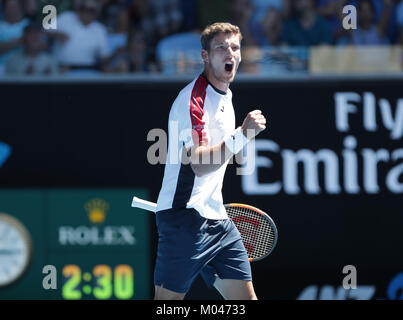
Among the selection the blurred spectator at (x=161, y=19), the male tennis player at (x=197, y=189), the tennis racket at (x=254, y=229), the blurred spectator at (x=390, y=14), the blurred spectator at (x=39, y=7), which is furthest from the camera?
the blurred spectator at (x=390, y=14)

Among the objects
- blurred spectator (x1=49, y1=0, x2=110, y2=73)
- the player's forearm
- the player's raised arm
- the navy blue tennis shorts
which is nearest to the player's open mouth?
the player's raised arm

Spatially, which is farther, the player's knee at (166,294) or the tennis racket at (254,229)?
the tennis racket at (254,229)

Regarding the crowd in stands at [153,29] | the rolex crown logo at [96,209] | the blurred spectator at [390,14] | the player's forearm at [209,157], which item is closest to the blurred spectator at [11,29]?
the crowd in stands at [153,29]

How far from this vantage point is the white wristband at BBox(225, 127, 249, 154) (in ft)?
14.5

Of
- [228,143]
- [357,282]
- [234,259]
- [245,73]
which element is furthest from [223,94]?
[357,282]

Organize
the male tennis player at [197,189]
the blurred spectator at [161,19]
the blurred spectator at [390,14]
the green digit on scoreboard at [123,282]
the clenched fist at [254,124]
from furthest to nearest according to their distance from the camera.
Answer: the blurred spectator at [390,14] → the blurred spectator at [161,19] → the green digit on scoreboard at [123,282] → the male tennis player at [197,189] → the clenched fist at [254,124]

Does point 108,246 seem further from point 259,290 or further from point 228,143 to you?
point 228,143

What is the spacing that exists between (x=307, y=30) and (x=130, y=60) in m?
1.45

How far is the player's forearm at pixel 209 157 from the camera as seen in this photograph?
14.5 ft

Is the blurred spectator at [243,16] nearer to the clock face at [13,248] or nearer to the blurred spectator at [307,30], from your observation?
the blurred spectator at [307,30]

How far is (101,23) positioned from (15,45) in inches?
29.0

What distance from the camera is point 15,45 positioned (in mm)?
7145

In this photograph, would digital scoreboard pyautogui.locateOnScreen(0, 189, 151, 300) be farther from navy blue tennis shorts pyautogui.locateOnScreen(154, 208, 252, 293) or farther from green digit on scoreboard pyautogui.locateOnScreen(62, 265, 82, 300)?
navy blue tennis shorts pyautogui.locateOnScreen(154, 208, 252, 293)

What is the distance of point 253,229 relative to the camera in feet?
17.3
